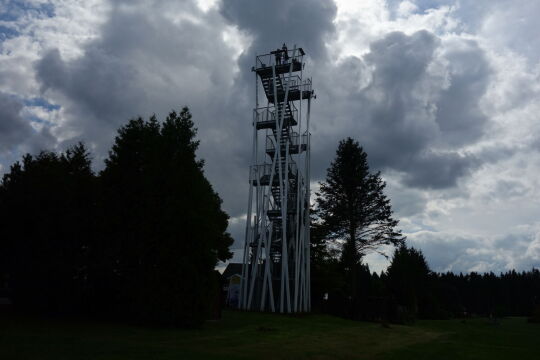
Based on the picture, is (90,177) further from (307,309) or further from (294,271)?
(307,309)

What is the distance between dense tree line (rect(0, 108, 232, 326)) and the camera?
854 inches

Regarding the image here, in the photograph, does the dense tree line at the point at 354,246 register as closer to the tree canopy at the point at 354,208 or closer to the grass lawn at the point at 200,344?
the tree canopy at the point at 354,208

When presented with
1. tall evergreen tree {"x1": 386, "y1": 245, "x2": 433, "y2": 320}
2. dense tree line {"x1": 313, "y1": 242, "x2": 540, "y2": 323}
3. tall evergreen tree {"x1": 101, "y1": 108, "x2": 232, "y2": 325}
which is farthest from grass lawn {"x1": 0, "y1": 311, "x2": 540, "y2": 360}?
tall evergreen tree {"x1": 386, "y1": 245, "x2": 433, "y2": 320}

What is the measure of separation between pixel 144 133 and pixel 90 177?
4.06 metres

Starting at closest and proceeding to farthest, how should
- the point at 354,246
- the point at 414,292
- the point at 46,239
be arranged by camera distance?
the point at 46,239 → the point at 354,246 → the point at 414,292

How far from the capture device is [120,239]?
22.8m

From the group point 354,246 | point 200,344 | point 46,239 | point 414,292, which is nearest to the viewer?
point 200,344

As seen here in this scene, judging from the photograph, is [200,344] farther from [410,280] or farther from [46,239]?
[410,280]

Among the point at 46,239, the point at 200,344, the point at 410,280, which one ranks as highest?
the point at 410,280

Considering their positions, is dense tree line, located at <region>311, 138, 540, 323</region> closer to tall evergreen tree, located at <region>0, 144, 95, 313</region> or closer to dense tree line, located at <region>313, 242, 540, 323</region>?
dense tree line, located at <region>313, 242, 540, 323</region>

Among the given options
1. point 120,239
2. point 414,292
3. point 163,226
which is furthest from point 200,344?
point 414,292

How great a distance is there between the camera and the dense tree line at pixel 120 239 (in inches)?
854

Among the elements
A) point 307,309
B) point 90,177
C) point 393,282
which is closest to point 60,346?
point 90,177

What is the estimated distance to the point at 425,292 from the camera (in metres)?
58.5
